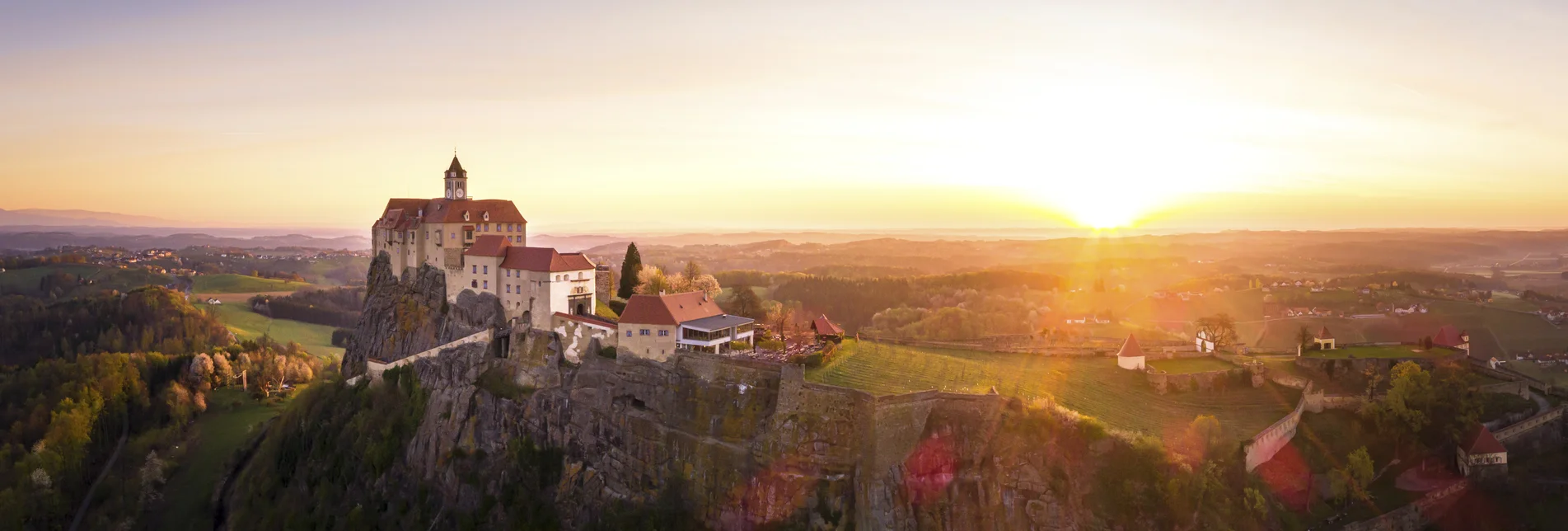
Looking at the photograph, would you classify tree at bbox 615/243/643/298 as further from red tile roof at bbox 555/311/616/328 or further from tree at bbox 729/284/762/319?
red tile roof at bbox 555/311/616/328

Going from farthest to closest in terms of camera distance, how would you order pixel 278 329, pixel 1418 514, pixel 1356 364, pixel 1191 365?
pixel 278 329 → pixel 1191 365 → pixel 1356 364 → pixel 1418 514

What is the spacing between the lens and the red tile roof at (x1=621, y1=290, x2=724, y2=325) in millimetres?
35781

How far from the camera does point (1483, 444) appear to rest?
33250 mm

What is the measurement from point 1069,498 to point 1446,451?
19.7 meters

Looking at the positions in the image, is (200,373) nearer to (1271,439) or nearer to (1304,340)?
(1271,439)

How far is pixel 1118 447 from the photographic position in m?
28.7

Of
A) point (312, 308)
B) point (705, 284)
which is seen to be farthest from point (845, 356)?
point (312, 308)

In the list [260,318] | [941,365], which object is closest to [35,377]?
[260,318]

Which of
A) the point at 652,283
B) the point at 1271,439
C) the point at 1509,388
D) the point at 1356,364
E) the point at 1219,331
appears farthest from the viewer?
the point at 652,283

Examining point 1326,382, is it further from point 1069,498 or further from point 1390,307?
point 1390,307

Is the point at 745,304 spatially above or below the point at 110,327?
above

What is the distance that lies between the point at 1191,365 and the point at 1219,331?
6068mm

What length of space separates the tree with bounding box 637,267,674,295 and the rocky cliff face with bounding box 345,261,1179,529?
10.7m

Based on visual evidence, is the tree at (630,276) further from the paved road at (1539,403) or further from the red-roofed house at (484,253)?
the paved road at (1539,403)
